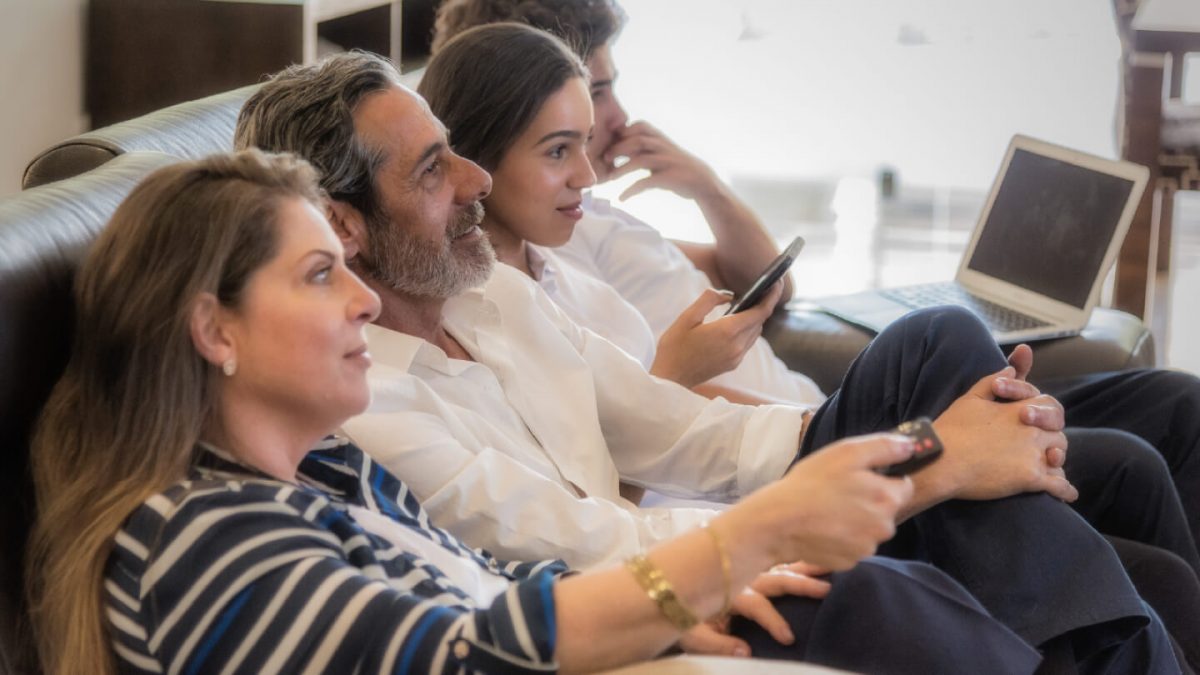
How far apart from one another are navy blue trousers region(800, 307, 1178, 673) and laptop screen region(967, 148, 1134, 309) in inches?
30.1

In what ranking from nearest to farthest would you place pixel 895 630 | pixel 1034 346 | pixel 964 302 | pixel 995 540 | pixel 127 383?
pixel 127 383 → pixel 895 630 → pixel 995 540 → pixel 1034 346 → pixel 964 302

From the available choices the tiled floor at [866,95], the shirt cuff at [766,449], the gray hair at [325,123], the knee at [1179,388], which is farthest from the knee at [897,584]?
the tiled floor at [866,95]

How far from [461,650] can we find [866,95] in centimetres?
368

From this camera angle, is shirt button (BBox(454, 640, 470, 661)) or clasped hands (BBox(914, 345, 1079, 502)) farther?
clasped hands (BBox(914, 345, 1079, 502))

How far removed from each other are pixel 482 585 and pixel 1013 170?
148cm

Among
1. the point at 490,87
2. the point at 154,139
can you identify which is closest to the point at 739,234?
the point at 490,87

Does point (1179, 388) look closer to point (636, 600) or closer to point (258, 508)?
point (636, 600)

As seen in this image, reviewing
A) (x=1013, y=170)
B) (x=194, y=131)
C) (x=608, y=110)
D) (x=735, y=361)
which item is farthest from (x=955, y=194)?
(x=194, y=131)

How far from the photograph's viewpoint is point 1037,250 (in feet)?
7.57

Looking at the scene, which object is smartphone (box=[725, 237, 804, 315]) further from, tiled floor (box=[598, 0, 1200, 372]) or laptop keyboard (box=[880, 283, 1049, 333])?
tiled floor (box=[598, 0, 1200, 372])

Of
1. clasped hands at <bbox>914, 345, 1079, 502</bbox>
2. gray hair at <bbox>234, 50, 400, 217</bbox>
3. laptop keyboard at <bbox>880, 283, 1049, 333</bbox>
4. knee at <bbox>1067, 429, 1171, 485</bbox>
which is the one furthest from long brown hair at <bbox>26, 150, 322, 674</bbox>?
laptop keyboard at <bbox>880, 283, 1049, 333</bbox>

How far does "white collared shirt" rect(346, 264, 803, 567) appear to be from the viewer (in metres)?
1.37

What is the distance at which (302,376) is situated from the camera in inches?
42.0

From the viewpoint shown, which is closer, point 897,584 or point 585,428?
point 897,584
